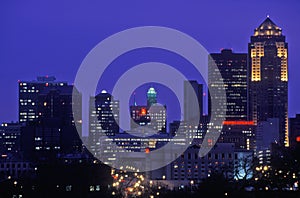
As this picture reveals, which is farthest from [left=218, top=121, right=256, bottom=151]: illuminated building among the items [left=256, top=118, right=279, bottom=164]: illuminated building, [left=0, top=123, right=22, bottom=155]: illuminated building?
[left=0, top=123, right=22, bottom=155]: illuminated building

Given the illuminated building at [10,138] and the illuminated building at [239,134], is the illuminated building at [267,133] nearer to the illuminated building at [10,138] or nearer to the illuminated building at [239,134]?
the illuminated building at [239,134]

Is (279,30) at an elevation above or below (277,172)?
above

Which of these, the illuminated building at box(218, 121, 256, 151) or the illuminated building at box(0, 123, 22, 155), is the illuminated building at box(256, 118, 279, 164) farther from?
the illuminated building at box(0, 123, 22, 155)

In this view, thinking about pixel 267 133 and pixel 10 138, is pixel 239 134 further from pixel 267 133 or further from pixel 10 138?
pixel 10 138

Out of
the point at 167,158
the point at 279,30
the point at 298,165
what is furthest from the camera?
the point at 279,30

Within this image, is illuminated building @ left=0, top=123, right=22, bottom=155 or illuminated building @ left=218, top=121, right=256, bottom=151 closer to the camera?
illuminated building @ left=0, top=123, right=22, bottom=155

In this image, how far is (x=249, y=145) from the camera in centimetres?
11025

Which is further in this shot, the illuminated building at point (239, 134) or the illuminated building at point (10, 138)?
the illuminated building at point (239, 134)

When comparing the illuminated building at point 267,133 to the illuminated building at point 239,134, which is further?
the illuminated building at point 239,134

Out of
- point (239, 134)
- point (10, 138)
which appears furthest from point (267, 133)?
point (10, 138)

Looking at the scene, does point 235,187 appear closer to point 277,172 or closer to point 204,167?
point 277,172

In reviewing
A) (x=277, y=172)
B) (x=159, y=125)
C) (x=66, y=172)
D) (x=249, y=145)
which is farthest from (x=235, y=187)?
(x=159, y=125)

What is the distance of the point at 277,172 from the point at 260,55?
108 m

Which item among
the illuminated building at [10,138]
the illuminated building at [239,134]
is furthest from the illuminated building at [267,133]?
the illuminated building at [10,138]
